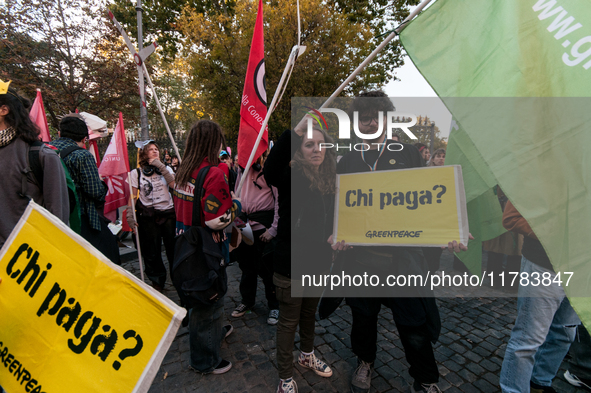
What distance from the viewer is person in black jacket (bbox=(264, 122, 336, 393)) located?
222 cm

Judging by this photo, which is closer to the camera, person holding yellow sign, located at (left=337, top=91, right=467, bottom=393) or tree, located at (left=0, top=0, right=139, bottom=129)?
person holding yellow sign, located at (left=337, top=91, right=467, bottom=393)

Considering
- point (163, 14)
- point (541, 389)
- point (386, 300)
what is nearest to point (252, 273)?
point (386, 300)

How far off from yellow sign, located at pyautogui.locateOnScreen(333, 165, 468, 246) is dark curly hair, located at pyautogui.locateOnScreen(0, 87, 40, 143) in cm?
219

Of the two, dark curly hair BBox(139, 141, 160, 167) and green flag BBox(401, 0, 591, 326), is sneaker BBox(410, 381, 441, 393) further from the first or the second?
dark curly hair BBox(139, 141, 160, 167)

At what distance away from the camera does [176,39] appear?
1906 centimetres

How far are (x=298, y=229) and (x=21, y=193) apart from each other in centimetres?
186

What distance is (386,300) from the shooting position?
2309mm

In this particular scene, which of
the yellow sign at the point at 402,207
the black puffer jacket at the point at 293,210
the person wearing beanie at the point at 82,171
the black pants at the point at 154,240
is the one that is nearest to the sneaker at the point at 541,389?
the yellow sign at the point at 402,207

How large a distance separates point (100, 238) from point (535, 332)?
12.2 feet

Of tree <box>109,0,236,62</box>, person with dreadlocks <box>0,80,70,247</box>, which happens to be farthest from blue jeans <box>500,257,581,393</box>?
tree <box>109,0,236,62</box>

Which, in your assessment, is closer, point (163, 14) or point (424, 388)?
point (424, 388)

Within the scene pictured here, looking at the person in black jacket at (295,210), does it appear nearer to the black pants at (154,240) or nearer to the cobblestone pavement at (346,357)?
the cobblestone pavement at (346,357)

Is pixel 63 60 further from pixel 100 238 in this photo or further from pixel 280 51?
pixel 100 238

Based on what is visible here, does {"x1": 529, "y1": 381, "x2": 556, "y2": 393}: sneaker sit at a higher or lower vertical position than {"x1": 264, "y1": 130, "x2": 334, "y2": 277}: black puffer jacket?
lower
